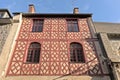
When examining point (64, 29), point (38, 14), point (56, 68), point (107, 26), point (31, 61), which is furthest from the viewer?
point (107, 26)

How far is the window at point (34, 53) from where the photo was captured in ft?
33.1

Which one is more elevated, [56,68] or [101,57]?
[101,57]

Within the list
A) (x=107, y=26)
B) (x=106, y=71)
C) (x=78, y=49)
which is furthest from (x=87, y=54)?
(x=107, y=26)

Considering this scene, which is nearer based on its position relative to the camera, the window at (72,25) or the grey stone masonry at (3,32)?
the grey stone masonry at (3,32)

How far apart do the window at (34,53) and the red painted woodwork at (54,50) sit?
0.25m

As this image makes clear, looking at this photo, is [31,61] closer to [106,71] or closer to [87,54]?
[87,54]

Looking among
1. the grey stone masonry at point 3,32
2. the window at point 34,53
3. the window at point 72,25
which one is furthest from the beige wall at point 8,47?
the window at point 72,25

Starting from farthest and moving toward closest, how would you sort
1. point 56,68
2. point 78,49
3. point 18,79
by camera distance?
point 78,49 < point 56,68 < point 18,79

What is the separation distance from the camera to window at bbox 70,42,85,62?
10.2 metres

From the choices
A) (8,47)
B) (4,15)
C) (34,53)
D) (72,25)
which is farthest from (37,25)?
(8,47)

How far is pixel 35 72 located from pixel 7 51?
7.41 ft

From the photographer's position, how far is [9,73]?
29.6ft

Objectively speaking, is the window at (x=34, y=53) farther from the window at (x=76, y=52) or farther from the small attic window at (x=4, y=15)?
the small attic window at (x=4, y=15)

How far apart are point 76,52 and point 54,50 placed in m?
1.47
